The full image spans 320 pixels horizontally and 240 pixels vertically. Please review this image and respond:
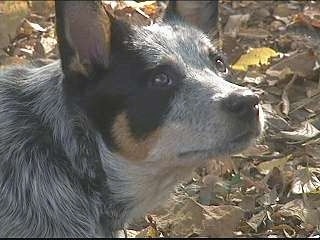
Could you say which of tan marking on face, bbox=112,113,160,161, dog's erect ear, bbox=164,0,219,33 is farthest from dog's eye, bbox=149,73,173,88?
dog's erect ear, bbox=164,0,219,33

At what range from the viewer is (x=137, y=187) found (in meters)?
4.35

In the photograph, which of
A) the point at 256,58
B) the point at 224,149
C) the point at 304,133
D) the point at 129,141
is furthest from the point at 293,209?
the point at 256,58

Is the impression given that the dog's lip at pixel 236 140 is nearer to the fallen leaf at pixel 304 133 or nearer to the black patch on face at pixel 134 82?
the black patch on face at pixel 134 82

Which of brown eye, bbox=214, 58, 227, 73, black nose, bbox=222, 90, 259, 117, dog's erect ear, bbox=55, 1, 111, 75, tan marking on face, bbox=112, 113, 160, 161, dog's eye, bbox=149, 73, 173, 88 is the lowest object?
tan marking on face, bbox=112, 113, 160, 161

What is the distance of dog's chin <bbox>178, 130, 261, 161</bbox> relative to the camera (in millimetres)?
4039

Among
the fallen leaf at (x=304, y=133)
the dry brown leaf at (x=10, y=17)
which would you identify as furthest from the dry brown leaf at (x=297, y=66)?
the dry brown leaf at (x=10, y=17)

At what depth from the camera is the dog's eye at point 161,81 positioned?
4.12m

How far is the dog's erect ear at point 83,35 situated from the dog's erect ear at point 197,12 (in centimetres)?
60

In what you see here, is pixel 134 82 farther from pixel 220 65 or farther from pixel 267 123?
pixel 267 123

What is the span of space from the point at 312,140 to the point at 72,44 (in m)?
1.77

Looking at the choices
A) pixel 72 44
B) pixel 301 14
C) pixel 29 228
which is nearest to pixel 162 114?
pixel 72 44

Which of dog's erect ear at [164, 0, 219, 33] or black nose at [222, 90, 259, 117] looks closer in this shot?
black nose at [222, 90, 259, 117]

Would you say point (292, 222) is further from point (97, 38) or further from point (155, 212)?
point (97, 38)

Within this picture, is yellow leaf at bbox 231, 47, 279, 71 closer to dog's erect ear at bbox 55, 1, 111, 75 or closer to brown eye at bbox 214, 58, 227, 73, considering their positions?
brown eye at bbox 214, 58, 227, 73
